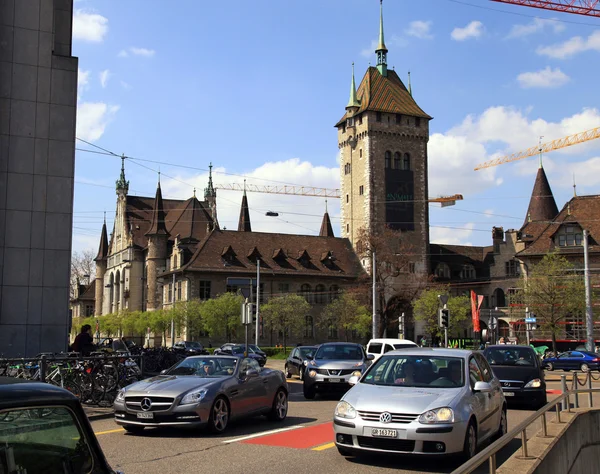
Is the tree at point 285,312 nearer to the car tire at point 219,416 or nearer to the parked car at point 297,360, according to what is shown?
the parked car at point 297,360

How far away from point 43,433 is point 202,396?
8.82 meters

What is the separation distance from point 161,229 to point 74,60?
69.1 metres

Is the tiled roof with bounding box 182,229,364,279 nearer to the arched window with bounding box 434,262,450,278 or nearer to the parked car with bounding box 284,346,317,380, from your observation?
the arched window with bounding box 434,262,450,278

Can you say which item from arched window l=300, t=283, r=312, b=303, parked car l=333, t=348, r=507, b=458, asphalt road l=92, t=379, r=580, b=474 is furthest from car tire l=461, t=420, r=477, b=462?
arched window l=300, t=283, r=312, b=303

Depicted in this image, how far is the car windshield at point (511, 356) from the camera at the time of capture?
63.7 feet

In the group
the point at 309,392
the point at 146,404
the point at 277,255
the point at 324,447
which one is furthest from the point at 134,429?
the point at 277,255

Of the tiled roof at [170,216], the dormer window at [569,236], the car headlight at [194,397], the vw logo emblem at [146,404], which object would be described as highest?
the tiled roof at [170,216]

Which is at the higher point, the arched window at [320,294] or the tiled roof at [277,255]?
the tiled roof at [277,255]

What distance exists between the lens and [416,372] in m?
10.8

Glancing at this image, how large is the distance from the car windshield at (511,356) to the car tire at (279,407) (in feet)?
22.3

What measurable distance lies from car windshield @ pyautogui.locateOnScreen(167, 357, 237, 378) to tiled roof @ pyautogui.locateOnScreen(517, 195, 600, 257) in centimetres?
6199

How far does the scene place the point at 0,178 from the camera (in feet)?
70.6

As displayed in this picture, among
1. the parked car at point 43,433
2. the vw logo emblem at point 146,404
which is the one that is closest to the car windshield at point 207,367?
the vw logo emblem at point 146,404

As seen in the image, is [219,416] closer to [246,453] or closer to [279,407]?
[246,453]
